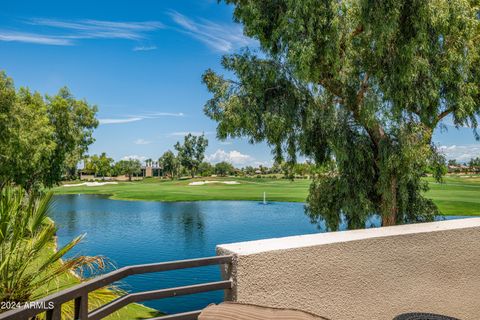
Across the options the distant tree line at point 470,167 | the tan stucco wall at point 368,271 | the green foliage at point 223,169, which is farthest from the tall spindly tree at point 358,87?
the green foliage at point 223,169

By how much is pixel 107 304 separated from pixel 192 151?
247ft

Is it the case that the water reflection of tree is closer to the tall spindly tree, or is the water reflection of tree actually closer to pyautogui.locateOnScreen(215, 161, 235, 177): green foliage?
the tall spindly tree

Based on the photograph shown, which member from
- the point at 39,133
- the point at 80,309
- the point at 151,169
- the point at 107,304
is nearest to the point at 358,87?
the point at 107,304

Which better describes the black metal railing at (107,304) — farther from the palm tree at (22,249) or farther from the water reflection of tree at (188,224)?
the water reflection of tree at (188,224)

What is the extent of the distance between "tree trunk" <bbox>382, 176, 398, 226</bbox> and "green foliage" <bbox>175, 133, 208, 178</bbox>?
67.2m

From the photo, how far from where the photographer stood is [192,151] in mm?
76500

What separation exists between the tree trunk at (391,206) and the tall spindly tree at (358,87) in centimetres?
2

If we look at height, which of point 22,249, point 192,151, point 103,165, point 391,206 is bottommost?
point 391,206

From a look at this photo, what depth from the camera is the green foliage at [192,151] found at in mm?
75000

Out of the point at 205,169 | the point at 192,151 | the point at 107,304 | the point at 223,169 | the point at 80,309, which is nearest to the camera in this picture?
the point at 80,309

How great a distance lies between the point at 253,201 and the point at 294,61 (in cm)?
2880

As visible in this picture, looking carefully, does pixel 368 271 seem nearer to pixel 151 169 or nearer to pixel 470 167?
pixel 470 167

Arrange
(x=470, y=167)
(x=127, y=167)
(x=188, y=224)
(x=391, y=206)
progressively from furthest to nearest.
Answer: (x=127, y=167), (x=470, y=167), (x=188, y=224), (x=391, y=206)

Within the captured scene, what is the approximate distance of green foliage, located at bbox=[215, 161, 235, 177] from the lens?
87.7m
